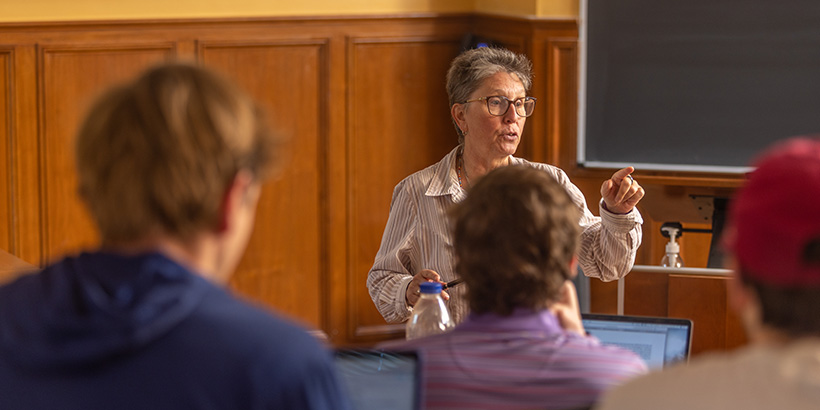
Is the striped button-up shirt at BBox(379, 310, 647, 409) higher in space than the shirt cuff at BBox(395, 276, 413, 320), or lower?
higher

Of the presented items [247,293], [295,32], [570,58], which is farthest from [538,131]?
[247,293]

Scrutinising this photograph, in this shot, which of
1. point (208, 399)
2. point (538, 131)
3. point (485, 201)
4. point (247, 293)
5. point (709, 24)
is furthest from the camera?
point (247, 293)

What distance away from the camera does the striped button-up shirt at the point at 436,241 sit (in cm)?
234

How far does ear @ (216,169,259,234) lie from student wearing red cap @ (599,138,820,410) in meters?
0.45

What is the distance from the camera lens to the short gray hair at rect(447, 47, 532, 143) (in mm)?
2568

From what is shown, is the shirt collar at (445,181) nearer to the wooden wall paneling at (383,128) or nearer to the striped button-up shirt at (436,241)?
the striped button-up shirt at (436,241)

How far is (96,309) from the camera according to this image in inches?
38.0

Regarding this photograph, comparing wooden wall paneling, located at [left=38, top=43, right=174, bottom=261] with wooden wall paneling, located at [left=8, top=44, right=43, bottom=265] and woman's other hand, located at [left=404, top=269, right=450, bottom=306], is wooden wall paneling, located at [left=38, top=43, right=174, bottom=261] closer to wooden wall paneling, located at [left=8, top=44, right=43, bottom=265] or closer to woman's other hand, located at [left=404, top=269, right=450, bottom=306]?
wooden wall paneling, located at [left=8, top=44, right=43, bottom=265]

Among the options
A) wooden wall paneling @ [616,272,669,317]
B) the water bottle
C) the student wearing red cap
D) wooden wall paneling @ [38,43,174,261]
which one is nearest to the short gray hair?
wooden wall paneling @ [616,272,669,317]

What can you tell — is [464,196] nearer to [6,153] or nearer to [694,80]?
[694,80]

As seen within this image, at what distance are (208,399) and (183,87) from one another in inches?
12.3

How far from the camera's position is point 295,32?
4.65 meters

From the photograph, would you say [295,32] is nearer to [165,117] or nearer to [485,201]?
[485,201]

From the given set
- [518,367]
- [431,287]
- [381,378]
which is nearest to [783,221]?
[518,367]
